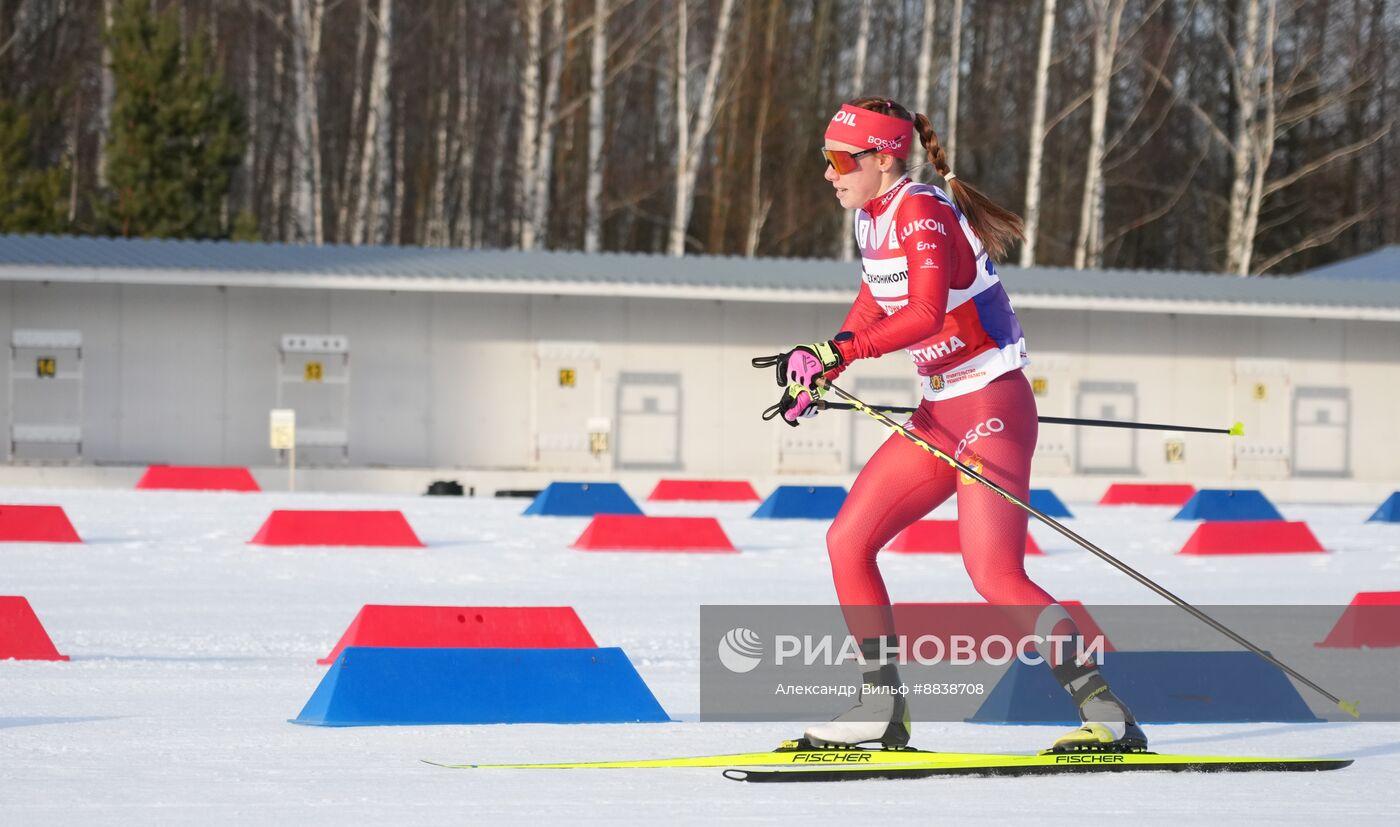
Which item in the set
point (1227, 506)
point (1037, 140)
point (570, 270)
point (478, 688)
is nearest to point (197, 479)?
point (570, 270)

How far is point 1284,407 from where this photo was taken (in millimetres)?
27516

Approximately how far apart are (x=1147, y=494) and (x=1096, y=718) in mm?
18212

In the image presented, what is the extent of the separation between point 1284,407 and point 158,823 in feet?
83.0

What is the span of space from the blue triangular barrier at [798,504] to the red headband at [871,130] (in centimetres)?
1273

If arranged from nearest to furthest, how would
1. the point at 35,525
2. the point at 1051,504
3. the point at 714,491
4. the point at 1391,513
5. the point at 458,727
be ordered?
1. the point at 458,727
2. the point at 35,525
3. the point at 1051,504
4. the point at 1391,513
5. the point at 714,491

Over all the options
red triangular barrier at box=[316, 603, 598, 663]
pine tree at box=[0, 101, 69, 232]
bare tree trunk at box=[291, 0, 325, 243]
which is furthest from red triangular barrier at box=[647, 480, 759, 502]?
bare tree trunk at box=[291, 0, 325, 243]

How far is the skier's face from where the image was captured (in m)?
5.16

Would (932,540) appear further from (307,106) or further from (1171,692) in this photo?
(307,106)

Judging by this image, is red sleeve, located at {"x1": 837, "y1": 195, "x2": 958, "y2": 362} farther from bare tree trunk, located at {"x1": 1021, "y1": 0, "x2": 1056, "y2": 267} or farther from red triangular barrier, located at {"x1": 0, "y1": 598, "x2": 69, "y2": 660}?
bare tree trunk, located at {"x1": 1021, "y1": 0, "x2": 1056, "y2": 267}

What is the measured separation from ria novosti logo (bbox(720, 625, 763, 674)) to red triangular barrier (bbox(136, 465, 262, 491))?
1421 centimetres

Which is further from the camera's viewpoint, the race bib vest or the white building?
the white building

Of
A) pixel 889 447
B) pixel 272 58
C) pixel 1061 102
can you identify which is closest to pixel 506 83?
pixel 272 58

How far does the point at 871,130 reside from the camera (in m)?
5.14

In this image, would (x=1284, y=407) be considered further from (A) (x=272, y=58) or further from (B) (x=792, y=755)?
(A) (x=272, y=58)
